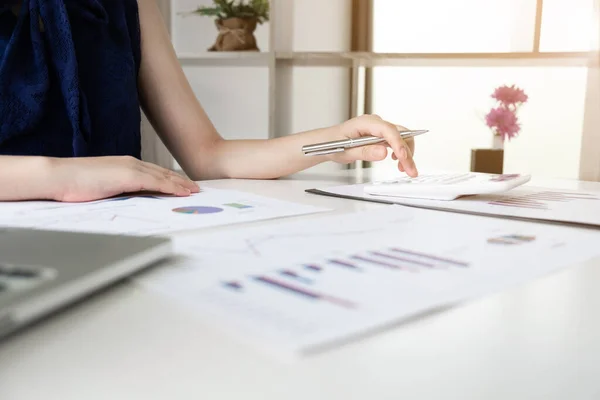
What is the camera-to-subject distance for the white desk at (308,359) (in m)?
0.25

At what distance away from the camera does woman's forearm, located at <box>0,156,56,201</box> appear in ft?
2.43

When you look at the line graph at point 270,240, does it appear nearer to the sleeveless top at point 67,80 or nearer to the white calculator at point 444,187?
the white calculator at point 444,187

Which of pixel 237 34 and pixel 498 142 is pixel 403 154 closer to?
pixel 498 142

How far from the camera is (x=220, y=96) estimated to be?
2570 millimetres

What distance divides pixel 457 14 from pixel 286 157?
159 centimetres

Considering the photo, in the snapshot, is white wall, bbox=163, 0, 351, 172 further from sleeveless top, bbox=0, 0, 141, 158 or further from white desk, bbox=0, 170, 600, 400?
white desk, bbox=0, 170, 600, 400

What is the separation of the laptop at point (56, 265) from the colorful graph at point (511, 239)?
0.28 m

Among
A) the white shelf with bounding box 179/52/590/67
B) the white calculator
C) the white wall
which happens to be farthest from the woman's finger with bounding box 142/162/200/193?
the white wall

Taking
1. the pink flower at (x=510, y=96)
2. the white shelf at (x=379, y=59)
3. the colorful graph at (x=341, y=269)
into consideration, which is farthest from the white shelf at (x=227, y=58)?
the colorful graph at (x=341, y=269)

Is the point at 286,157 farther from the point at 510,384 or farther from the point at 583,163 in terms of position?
the point at 583,163

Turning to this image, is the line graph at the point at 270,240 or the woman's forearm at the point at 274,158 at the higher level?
the woman's forearm at the point at 274,158

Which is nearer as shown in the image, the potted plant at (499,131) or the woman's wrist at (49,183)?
the woman's wrist at (49,183)

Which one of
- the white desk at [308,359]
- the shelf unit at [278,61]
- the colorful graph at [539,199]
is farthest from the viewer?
the shelf unit at [278,61]

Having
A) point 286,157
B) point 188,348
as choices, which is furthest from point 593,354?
point 286,157
